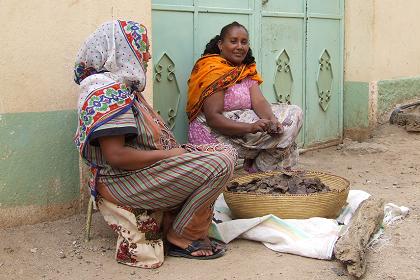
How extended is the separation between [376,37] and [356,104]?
2.52 ft

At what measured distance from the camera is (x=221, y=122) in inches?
184

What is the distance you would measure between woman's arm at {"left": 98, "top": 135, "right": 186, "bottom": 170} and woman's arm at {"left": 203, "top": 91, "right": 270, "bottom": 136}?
52.1 inches

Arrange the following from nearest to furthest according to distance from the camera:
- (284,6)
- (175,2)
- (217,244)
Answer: (217,244), (175,2), (284,6)

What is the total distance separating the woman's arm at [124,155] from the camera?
10.8 ft

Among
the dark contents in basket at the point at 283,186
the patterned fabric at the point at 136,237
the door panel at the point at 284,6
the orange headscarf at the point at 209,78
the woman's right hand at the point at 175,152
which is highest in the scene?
the door panel at the point at 284,6

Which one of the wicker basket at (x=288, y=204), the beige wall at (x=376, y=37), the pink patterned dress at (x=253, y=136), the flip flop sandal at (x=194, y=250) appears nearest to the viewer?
the flip flop sandal at (x=194, y=250)

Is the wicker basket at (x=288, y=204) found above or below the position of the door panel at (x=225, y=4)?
below

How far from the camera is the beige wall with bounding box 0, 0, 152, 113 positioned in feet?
12.1

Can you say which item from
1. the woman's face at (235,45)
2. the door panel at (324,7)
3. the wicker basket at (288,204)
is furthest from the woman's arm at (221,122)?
the door panel at (324,7)

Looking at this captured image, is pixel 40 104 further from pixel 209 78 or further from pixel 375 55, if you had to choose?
Result: pixel 375 55

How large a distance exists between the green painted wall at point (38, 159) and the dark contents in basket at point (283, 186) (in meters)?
1.10

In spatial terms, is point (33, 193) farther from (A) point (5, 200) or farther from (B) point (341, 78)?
(B) point (341, 78)

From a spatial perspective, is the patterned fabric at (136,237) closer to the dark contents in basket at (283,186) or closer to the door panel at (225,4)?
the dark contents in basket at (283,186)

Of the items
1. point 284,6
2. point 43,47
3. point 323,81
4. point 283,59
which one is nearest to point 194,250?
point 43,47
